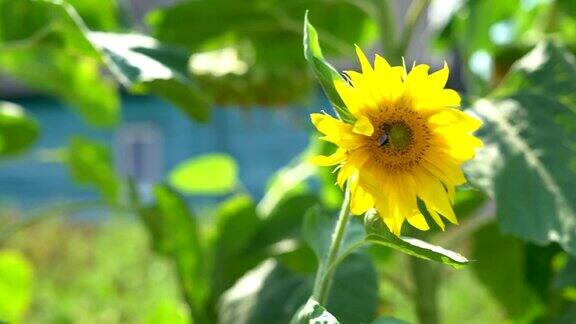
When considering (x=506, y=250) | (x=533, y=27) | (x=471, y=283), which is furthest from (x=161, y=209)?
(x=471, y=283)

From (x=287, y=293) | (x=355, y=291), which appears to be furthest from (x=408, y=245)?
(x=287, y=293)

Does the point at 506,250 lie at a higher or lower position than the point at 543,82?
lower

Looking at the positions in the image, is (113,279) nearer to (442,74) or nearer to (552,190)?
(552,190)

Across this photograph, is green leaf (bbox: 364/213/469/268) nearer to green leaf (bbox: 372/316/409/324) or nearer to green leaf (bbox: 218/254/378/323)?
green leaf (bbox: 372/316/409/324)

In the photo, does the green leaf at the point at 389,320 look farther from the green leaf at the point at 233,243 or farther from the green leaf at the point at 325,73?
the green leaf at the point at 233,243

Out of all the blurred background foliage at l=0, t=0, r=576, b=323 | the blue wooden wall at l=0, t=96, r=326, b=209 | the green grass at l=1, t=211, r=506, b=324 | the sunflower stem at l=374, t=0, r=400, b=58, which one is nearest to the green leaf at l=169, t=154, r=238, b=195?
the blurred background foliage at l=0, t=0, r=576, b=323

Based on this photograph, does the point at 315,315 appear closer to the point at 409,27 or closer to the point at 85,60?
the point at 409,27
